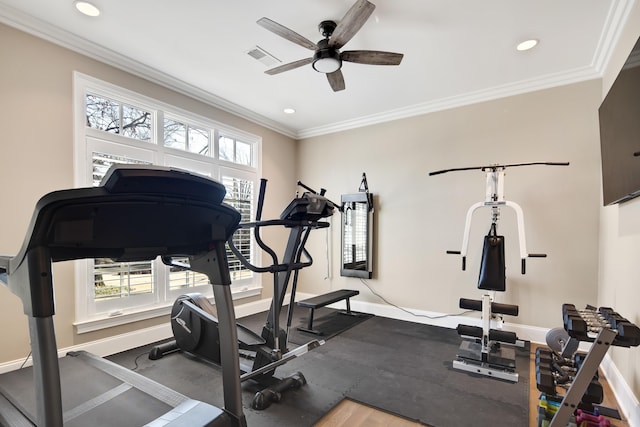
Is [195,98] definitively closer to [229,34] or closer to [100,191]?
[229,34]

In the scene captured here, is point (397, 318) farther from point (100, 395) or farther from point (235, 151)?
point (100, 395)

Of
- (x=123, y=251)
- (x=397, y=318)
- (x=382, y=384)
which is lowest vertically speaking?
(x=397, y=318)

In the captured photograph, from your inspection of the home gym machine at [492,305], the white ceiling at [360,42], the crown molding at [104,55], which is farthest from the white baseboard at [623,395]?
the crown molding at [104,55]

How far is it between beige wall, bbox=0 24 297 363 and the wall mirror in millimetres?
3050

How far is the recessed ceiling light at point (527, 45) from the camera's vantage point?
2.81 metres

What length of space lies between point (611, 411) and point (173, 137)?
457 cm

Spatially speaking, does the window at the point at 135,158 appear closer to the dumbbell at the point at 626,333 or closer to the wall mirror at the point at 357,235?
the wall mirror at the point at 357,235

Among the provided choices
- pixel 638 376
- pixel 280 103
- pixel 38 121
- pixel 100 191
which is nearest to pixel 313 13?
pixel 280 103

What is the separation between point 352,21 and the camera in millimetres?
2164

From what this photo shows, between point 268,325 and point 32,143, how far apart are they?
2.52 metres

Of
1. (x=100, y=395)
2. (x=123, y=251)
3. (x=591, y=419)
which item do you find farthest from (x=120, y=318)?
(x=591, y=419)

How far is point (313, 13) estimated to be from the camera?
8.14ft

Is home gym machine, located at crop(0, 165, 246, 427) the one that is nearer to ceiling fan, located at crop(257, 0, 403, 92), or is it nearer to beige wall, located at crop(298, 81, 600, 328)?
ceiling fan, located at crop(257, 0, 403, 92)

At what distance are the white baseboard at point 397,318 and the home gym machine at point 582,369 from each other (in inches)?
11.0
